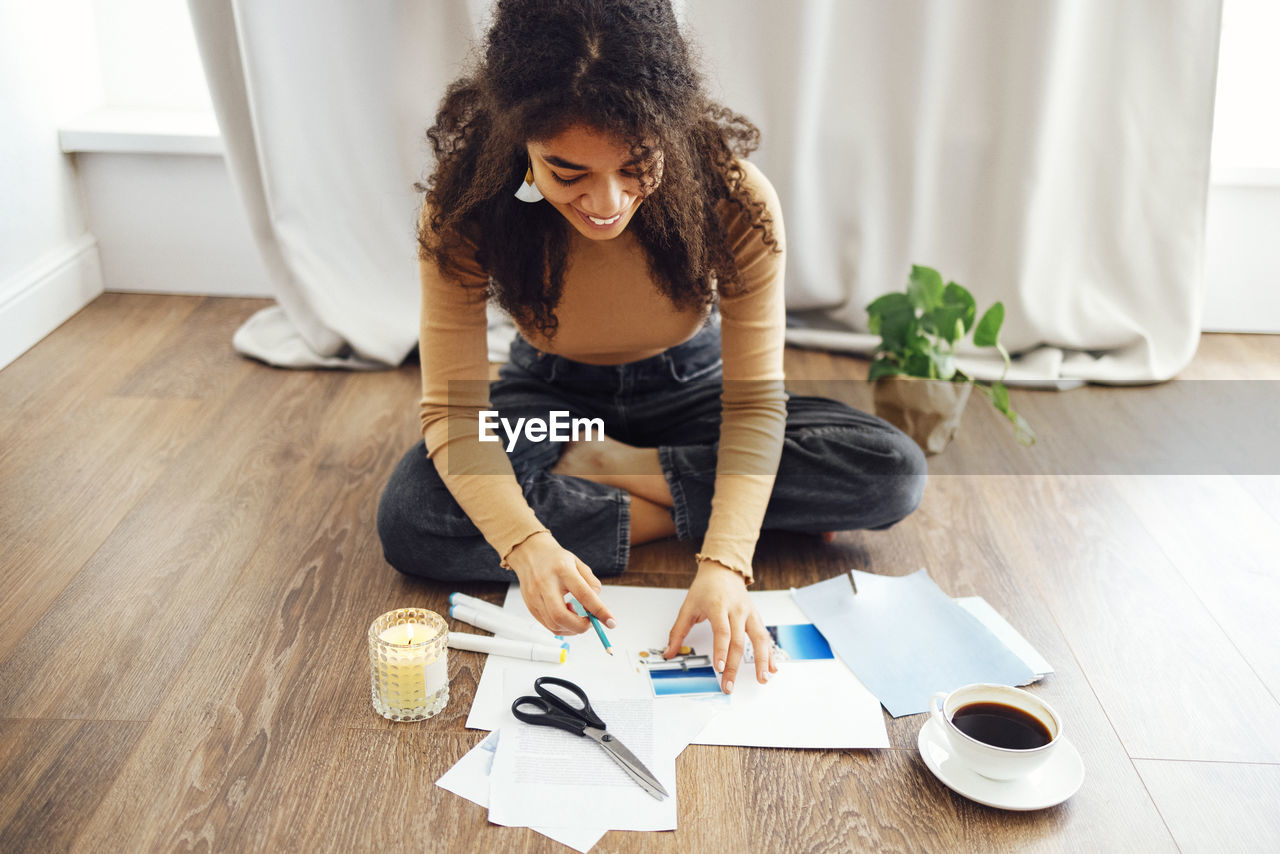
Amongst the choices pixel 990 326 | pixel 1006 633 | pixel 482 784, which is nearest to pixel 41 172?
pixel 482 784

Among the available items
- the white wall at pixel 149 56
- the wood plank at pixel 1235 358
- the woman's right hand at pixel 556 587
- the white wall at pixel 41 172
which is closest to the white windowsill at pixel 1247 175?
the wood plank at pixel 1235 358

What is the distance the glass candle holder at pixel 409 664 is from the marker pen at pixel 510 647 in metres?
0.08

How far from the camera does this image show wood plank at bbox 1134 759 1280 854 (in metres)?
1.03

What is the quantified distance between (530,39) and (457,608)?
68 cm

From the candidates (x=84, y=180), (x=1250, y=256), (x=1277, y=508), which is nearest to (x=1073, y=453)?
(x=1277, y=508)

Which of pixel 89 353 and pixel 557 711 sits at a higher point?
pixel 89 353

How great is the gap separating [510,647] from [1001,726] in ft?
1.76

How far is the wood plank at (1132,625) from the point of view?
1.18 metres

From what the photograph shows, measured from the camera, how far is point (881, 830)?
1.03 metres

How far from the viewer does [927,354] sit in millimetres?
1771

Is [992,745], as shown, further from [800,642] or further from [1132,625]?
[1132,625]

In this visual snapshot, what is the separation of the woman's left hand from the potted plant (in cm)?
70

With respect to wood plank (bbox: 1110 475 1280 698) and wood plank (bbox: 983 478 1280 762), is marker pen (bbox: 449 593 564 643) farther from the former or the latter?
wood plank (bbox: 1110 475 1280 698)

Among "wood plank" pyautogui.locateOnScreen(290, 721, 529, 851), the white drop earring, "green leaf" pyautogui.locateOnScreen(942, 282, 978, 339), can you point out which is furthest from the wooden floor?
the white drop earring
